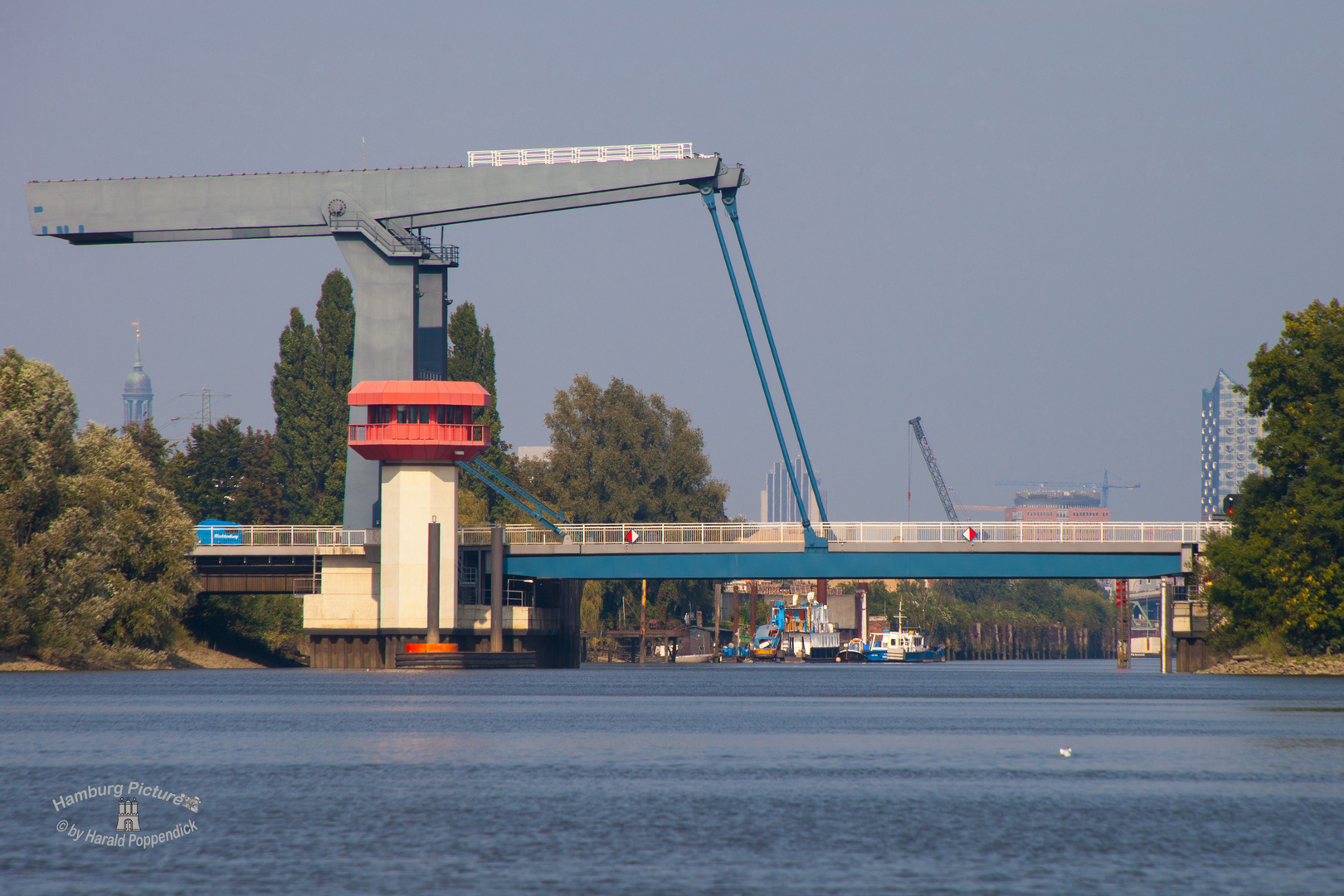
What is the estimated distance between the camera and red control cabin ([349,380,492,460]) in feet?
244

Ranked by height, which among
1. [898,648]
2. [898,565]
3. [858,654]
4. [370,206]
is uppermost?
[370,206]

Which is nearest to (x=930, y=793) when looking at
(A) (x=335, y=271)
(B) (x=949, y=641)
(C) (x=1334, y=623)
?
(C) (x=1334, y=623)

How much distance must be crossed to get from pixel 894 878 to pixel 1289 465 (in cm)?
5087

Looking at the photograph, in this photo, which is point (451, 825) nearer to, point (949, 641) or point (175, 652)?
point (175, 652)

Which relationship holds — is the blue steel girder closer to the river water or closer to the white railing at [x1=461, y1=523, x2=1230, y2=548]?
the white railing at [x1=461, y1=523, x2=1230, y2=548]

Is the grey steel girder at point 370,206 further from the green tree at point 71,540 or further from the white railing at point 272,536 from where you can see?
the green tree at point 71,540

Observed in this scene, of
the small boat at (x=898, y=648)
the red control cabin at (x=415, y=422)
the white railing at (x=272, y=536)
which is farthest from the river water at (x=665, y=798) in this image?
the small boat at (x=898, y=648)

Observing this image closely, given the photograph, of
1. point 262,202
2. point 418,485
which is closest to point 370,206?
point 262,202

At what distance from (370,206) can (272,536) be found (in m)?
22.8

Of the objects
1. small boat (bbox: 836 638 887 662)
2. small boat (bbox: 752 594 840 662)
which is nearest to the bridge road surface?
small boat (bbox: 752 594 840 662)

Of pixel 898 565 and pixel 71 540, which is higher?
pixel 71 540

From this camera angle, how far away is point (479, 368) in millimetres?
109250

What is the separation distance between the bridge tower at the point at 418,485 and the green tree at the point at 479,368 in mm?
30142

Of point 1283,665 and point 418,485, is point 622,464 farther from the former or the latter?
point 1283,665
